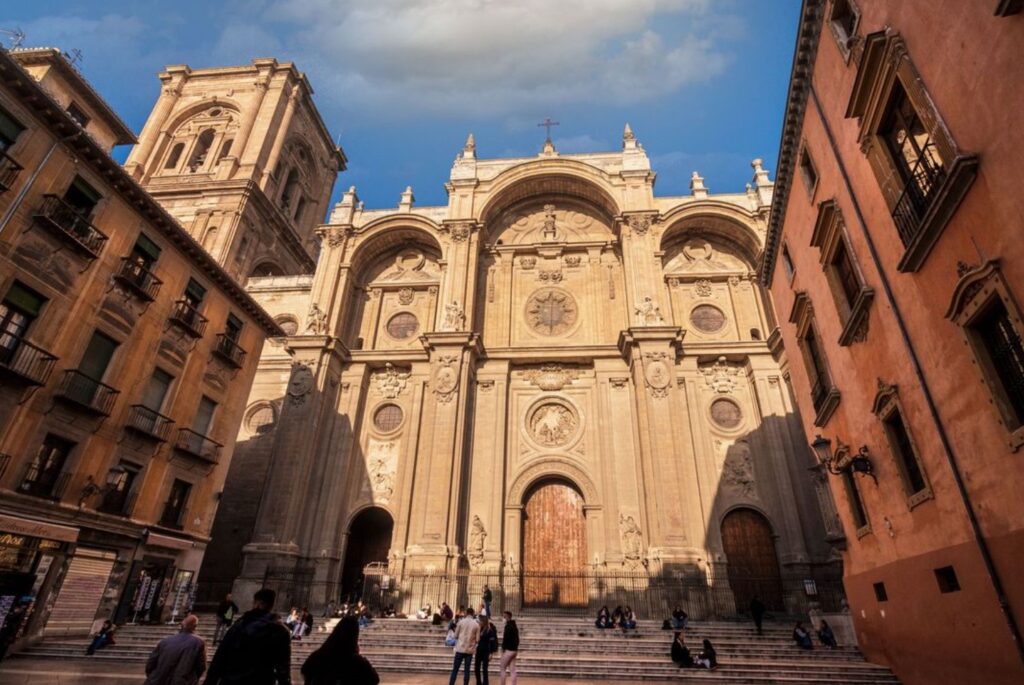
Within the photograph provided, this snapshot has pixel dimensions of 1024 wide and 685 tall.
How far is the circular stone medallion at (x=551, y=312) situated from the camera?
2541 centimetres

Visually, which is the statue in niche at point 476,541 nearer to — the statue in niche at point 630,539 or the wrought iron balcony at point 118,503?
the statue in niche at point 630,539

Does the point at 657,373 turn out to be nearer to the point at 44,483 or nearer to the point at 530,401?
the point at 530,401

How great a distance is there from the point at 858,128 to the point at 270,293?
2731 cm

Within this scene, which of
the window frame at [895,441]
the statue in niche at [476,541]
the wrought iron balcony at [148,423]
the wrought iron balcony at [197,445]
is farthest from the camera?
the statue in niche at [476,541]

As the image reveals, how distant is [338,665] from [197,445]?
1570cm

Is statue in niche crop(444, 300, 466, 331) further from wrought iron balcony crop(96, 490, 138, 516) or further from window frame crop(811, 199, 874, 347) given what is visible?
window frame crop(811, 199, 874, 347)

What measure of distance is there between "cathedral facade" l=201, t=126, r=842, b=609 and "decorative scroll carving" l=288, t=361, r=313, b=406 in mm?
86

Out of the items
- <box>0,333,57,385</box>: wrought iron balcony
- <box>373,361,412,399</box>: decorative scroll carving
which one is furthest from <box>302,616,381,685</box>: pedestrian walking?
<box>373,361,412,399</box>: decorative scroll carving

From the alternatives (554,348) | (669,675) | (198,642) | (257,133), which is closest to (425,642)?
(669,675)

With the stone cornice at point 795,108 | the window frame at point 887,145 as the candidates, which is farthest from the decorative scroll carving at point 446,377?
the window frame at point 887,145

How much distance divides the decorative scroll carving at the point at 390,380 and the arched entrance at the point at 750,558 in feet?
48.3

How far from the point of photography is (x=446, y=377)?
2198 cm

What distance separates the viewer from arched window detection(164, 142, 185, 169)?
3628 centimetres

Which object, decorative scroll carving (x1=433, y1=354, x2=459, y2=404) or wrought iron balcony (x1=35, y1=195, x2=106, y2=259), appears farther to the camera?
decorative scroll carving (x1=433, y1=354, x2=459, y2=404)
